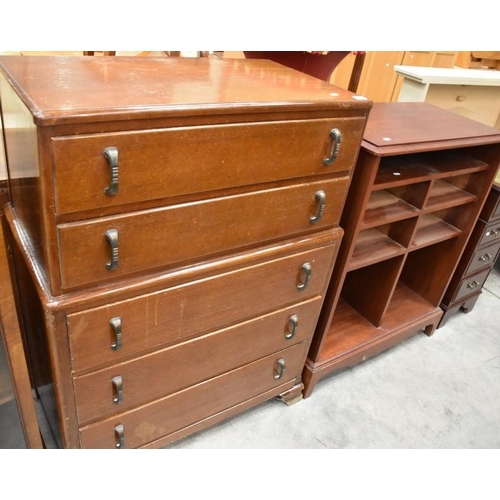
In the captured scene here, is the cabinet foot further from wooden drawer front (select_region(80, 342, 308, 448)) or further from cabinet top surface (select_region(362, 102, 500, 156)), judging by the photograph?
cabinet top surface (select_region(362, 102, 500, 156))

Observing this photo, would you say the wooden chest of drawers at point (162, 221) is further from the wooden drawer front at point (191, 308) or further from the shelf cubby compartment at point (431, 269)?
the shelf cubby compartment at point (431, 269)

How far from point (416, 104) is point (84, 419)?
1.58 metres

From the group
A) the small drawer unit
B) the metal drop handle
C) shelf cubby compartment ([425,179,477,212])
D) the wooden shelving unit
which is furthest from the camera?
the metal drop handle

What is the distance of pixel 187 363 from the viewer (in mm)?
1238

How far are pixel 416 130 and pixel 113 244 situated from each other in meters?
1.04

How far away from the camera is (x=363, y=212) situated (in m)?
1.36

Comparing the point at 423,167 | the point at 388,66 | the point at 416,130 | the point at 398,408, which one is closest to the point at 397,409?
the point at 398,408

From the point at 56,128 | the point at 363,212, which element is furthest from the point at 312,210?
the point at 56,128

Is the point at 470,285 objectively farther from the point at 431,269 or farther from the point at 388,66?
the point at 388,66

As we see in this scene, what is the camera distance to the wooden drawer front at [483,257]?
2.01 m

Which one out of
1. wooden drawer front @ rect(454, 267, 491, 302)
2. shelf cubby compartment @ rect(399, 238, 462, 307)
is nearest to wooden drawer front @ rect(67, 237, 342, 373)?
shelf cubby compartment @ rect(399, 238, 462, 307)

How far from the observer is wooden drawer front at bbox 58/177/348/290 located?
0.88 m

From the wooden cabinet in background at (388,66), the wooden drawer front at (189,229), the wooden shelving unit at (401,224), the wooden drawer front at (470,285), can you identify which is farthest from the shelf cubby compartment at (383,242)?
the wooden cabinet in background at (388,66)

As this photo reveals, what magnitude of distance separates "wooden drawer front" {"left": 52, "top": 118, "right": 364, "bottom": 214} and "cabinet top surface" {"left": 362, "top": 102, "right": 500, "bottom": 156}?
0.68 ft
